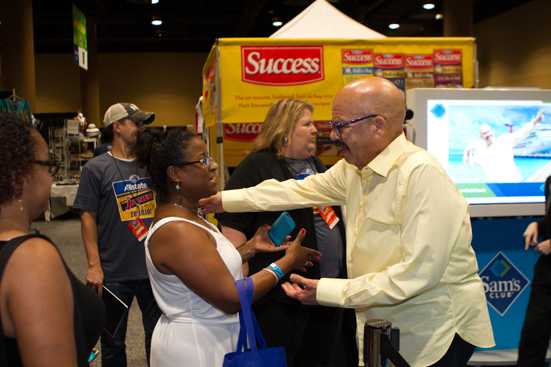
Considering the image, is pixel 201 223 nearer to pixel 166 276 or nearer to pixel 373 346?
pixel 166 276

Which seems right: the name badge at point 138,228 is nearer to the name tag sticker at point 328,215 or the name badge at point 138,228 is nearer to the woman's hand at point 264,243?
the woman's hand at point 264,243

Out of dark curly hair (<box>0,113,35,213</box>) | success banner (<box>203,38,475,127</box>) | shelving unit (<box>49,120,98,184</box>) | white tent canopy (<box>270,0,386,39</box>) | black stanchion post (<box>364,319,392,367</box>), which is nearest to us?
dark curly hair (<box>0,113,35,213</box>)

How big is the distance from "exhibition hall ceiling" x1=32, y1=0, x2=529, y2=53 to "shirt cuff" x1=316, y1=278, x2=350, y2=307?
11.6 meters

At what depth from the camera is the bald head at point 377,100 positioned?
1.42 metres

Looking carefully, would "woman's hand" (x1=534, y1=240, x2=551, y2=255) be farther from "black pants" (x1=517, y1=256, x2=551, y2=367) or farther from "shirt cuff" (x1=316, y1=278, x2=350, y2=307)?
"shirt cuff" (x1=316, y1=278, x2=350, y2=307)

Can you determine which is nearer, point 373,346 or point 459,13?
point 373,346

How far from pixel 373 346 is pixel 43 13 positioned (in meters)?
15.4

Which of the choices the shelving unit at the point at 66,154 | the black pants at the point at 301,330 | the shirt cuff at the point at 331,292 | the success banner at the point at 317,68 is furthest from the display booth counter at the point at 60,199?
the shirt cuff at the point at 331,292

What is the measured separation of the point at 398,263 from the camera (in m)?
1.31

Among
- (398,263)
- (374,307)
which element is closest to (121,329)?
(374,307)

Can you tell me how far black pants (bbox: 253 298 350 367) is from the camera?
217 cm

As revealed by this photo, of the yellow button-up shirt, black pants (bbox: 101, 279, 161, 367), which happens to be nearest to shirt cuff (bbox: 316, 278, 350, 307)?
the yellow button-up shirt

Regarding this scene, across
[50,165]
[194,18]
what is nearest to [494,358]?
[50,165]

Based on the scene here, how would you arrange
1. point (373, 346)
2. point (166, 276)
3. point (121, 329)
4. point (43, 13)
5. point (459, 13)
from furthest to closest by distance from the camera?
point (43, 13) → point (459, 13) → point (121, 329) → point (166, 276) → point (373, 346)
